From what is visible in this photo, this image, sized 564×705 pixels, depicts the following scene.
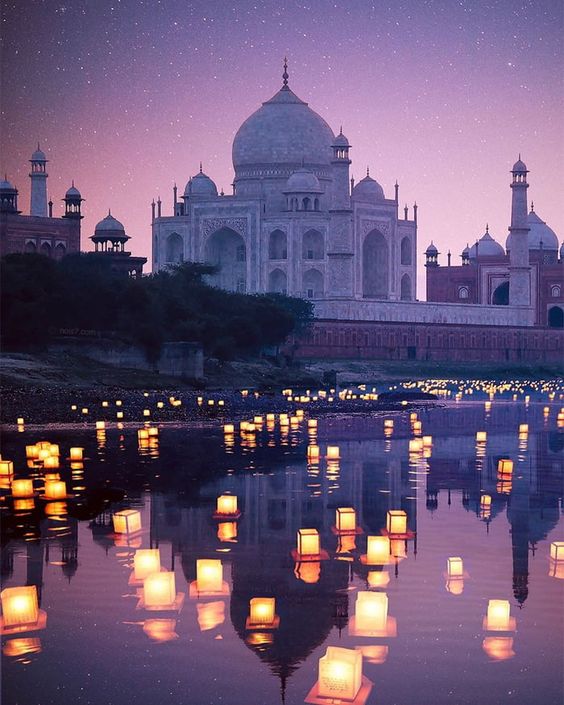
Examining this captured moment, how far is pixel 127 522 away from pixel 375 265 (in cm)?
7797

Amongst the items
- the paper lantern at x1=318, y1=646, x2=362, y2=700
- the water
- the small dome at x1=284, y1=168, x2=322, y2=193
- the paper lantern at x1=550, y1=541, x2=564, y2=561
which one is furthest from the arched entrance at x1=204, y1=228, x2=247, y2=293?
the paper lantern at x1=318, y1=646, x2=362, y2=700

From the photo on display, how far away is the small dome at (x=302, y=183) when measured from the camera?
8688 centimetres

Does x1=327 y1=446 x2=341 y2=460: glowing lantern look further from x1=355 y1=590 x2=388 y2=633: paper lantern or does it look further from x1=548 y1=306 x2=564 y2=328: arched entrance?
x1=548 y1=306 x2=564 y2=328: arched entrance

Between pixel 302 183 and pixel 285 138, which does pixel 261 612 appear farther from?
pixel 285 138

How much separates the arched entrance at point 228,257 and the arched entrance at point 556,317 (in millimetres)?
26724

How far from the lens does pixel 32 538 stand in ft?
44.3

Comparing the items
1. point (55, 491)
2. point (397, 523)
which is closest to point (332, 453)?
point (55, 491)

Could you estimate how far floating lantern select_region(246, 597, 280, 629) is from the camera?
9.93 meters

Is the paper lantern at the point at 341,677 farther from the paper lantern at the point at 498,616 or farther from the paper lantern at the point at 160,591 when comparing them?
the paper lantern at the point at 160,591

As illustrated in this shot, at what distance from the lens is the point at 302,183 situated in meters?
86.9

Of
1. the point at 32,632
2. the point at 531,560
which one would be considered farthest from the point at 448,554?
the point at 32,632

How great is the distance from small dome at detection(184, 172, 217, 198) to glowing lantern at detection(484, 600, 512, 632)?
83.5 metres

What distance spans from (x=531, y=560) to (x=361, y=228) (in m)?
76.7

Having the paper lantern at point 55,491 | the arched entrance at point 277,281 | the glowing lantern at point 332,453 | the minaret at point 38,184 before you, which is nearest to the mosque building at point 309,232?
the arched entrance at point 277,281
